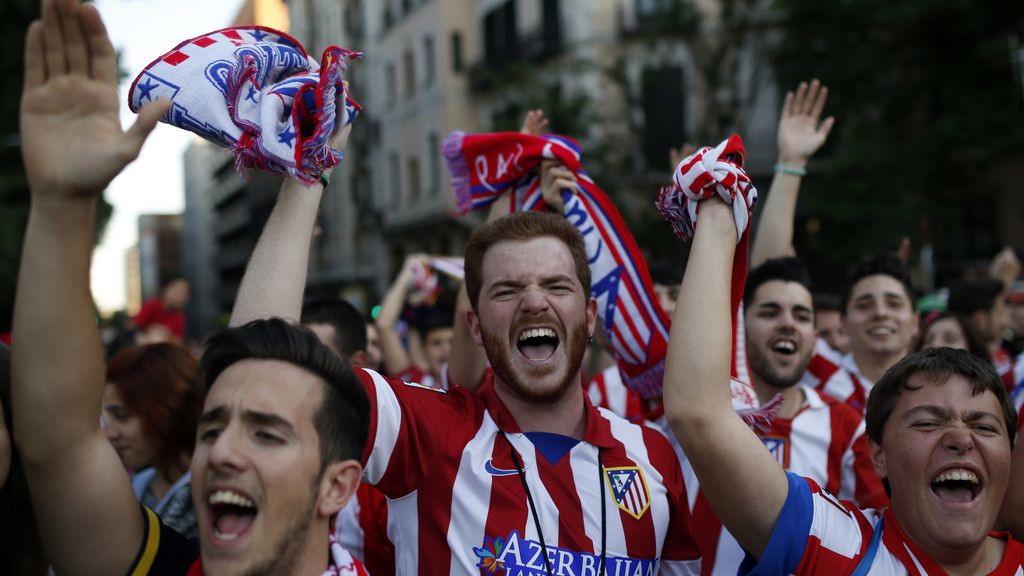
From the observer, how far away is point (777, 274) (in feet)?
15.3

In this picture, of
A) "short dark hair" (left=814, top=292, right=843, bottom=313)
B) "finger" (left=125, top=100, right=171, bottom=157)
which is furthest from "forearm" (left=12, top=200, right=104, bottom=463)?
"short dark hair" (left=814, top=292, right=843, bottom=313)

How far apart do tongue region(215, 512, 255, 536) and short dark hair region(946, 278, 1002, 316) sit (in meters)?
6.14

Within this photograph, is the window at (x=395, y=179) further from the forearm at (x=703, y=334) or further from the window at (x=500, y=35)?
the forearm at (x=703, y=334)

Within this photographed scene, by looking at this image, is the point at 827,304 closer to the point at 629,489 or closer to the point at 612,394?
the point at 612,394

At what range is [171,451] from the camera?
4129mm

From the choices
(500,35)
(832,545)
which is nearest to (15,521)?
(832,545)

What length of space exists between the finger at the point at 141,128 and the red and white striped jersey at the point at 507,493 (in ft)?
3.12

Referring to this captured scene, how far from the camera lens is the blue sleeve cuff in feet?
8.63

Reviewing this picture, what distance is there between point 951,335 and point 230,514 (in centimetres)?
489

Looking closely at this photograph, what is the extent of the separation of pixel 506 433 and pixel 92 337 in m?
1.21

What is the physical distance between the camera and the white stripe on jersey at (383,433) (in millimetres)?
2746

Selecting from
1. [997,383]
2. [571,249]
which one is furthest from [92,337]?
[997,383]

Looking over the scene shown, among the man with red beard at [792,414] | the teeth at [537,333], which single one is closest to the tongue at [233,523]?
the teeth at [537,333]

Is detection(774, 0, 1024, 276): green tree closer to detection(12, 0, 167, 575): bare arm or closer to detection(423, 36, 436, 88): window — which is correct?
detection(423, 36, 436, 88): window
